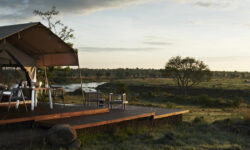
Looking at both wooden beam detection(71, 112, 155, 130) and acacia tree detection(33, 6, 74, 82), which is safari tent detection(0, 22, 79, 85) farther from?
acacia tree detection(33, 6, 74, 82)

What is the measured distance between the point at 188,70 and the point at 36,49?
64.8ft

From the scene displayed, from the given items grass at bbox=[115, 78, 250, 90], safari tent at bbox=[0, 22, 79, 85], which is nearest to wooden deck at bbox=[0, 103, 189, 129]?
safari tent at bbox=[0, 22, 79, 85]

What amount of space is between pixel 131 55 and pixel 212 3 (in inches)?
747

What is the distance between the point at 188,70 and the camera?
90.8 ft

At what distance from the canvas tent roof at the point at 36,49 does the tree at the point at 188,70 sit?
1907 cm

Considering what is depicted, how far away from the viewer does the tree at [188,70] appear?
2736cm

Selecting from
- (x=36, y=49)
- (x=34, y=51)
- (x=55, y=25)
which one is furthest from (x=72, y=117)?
(x=55, y=25)

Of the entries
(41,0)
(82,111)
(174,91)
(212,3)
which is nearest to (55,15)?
(41,0)

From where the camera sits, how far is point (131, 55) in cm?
3241

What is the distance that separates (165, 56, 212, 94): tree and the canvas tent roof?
19.1 meters

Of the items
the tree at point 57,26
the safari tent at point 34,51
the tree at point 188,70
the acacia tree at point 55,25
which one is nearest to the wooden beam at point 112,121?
the safari tent at point 34,51

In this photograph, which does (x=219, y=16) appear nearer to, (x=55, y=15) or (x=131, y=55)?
(x=55, y=15)

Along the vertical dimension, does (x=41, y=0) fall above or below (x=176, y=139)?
above

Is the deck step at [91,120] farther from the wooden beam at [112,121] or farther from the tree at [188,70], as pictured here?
the tree at [188,70]
